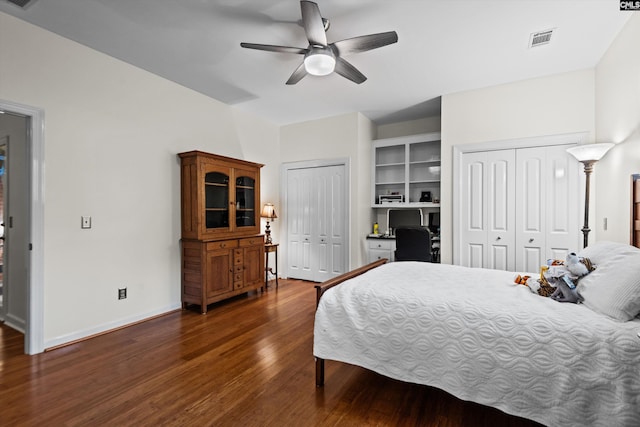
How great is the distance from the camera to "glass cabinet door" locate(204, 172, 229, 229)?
3.67 meters

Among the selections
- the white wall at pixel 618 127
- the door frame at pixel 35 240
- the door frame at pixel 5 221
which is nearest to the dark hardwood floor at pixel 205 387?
the door frame at pixel 35 240

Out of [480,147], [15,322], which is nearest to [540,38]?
[480,147]

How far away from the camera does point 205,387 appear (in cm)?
204

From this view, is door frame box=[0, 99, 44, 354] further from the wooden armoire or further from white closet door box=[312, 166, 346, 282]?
white closet door box=[312, 166, 346, 282]

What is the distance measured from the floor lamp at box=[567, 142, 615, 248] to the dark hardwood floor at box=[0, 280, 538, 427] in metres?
2.34

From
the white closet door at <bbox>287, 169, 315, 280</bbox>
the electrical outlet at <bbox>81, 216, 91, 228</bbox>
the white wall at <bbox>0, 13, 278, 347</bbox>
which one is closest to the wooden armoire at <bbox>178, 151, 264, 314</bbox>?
the white wall at <bbox>0, 13, 278, 347</bbox>

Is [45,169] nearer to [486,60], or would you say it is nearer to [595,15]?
Result: [486,60]

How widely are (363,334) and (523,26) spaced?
282 centimetres

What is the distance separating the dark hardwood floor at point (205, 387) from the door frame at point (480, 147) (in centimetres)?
234

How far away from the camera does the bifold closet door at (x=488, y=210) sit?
12.2 ft

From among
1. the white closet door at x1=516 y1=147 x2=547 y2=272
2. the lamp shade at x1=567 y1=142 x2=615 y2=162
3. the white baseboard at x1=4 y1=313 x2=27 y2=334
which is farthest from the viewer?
the white closet door at x1=516 y1=147 x2=547 y2=272

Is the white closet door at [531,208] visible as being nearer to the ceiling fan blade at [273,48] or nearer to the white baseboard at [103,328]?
the ceiling fan blade at [273,48]

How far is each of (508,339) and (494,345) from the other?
0.24 feet

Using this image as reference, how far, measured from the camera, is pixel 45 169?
2596 millimetres
